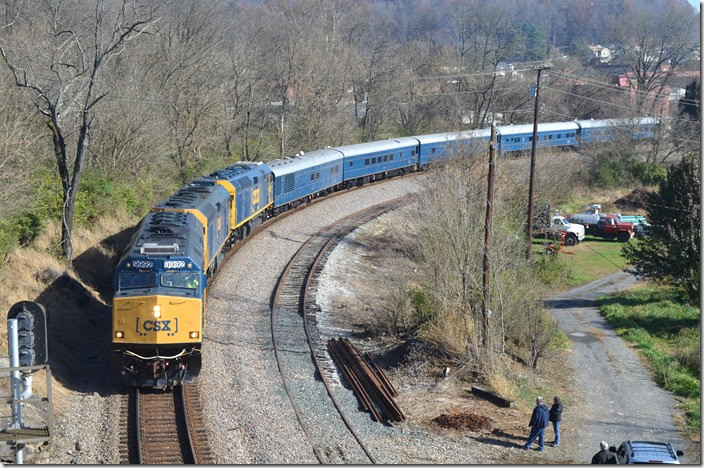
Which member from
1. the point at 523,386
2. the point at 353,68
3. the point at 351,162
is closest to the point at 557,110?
the point at 353,68

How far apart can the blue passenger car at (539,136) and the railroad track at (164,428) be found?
41942 mm

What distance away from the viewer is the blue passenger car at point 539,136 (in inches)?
2327

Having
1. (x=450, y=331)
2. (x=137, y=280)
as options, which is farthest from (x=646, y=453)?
(x=137, y=280)

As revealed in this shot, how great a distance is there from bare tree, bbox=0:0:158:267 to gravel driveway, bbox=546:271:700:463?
16.0m

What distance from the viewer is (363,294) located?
28.9m

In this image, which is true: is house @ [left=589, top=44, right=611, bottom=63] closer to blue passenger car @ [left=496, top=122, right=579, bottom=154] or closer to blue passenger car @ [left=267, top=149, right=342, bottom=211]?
blue passenger car @ [left=496, top=122, right=579, bottom=154]

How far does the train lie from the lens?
58.8 feet

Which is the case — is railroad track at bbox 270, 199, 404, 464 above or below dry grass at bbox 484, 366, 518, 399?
above

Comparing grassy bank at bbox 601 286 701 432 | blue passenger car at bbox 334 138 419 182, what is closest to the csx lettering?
grassy bank at bbox 601 286 701 432

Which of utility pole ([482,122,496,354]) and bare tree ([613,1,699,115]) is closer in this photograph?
utility pole ([482,122,496,354])

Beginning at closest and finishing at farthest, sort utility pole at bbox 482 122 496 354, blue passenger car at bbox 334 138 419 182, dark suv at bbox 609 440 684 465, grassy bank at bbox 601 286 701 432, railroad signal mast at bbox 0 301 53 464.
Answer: railroad signal mast at bbox 0 301 53 464 < dark suv at bbox 609 440 684 465 < utility pole at bbox 482 122 496 354 < grassy bank at bbox 601 286 701 432 < blue passenger car at bbox 334 138 419 182

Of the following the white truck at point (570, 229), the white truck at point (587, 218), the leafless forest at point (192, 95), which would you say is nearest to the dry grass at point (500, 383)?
the leafless forest at point (192, 95)

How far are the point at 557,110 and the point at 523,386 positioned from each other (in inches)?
2792

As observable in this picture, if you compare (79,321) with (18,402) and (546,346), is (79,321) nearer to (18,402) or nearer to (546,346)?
(18,402)
